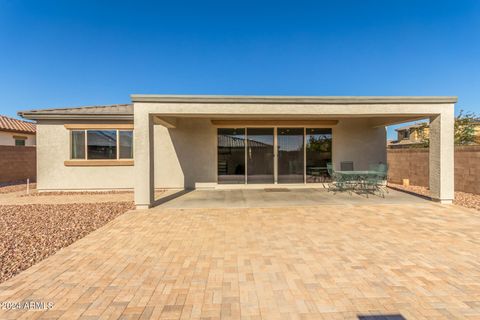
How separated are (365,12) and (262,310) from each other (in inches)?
690

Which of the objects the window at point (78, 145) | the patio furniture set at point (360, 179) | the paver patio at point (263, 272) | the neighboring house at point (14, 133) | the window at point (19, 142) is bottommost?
the paver patio at point (263, 272)

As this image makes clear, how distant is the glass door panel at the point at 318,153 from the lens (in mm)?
10930

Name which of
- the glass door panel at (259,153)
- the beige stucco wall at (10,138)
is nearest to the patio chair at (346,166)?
the glass door panel at (259,153)

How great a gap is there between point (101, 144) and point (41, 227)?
18.8ft

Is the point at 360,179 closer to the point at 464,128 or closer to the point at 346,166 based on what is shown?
the point at 346,166

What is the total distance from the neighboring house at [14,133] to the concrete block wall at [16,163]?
12.9ft

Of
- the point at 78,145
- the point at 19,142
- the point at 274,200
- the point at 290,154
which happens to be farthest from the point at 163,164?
the point at 19,142

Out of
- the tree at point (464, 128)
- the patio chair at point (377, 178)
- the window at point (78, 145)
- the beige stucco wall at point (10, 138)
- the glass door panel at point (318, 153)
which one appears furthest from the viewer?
the beige stucco wall at point (10, 138)

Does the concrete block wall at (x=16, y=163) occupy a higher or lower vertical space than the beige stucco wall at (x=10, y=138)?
lower

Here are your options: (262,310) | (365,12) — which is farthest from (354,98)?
(365,12)

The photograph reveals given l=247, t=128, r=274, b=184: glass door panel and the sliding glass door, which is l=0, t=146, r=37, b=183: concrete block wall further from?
l=247, t=128, r=274, b=184: glass door panel

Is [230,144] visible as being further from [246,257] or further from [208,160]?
[246,257]

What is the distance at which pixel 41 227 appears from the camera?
551cm

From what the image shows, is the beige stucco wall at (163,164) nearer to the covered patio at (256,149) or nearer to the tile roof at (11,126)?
the covered patio at (256,149)
